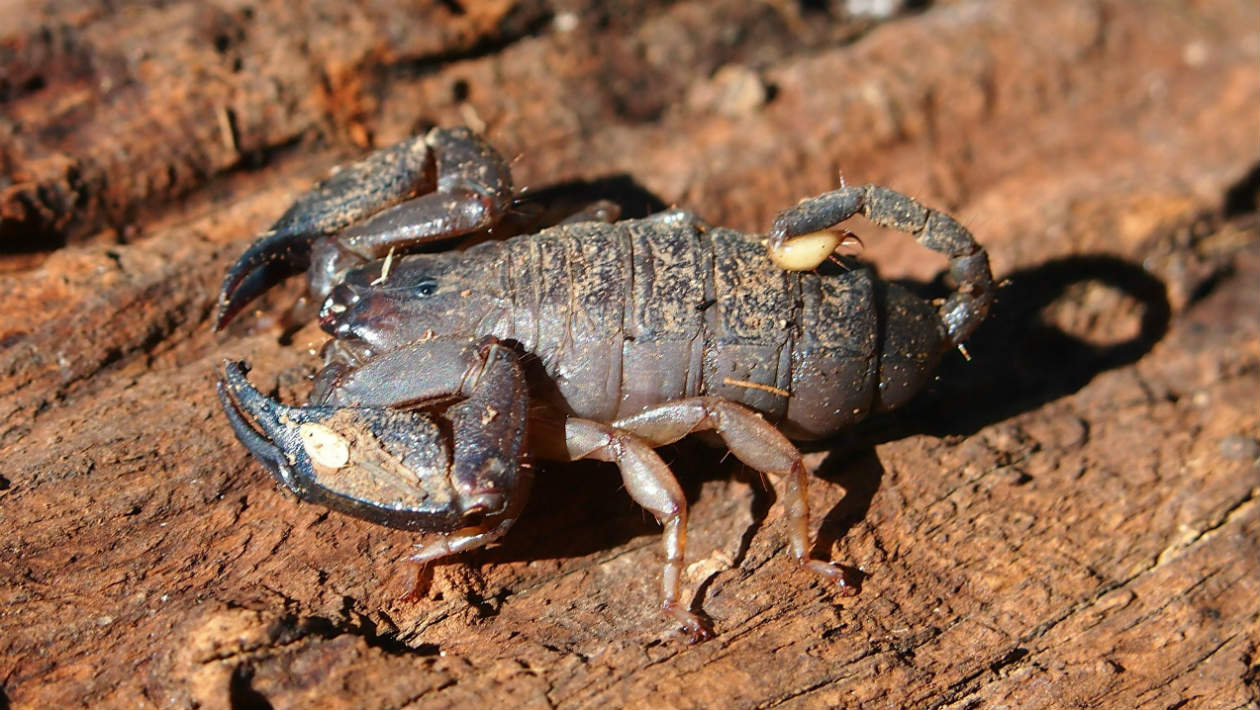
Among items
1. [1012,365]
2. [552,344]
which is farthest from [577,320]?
[1012,365]

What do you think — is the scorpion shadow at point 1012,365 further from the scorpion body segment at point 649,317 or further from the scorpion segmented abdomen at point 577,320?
the scorpion segmented abdomen at point 577,320

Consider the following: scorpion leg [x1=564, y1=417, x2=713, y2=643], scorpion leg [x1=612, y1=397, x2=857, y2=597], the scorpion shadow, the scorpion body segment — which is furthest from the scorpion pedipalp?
the scorpion shadow

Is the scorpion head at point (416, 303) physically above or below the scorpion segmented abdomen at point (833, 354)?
above

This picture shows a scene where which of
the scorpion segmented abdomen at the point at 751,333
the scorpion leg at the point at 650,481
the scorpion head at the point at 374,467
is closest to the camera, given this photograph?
the scorpion head at the point at 374,467

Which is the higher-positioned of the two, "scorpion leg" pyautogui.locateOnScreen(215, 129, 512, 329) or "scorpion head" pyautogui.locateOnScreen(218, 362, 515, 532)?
"scorpion leg" pyautogui.locateOnScreen(215, 129, 512, 329)

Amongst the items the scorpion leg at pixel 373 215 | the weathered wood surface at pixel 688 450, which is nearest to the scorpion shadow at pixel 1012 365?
the weathered wood surface at pixel 688 450

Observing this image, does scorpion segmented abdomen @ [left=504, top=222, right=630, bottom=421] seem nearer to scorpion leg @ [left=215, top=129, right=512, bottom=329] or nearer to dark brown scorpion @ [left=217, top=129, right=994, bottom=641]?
dark brown scorpion @ [left=217, top=129, right=994, bottom=641]
